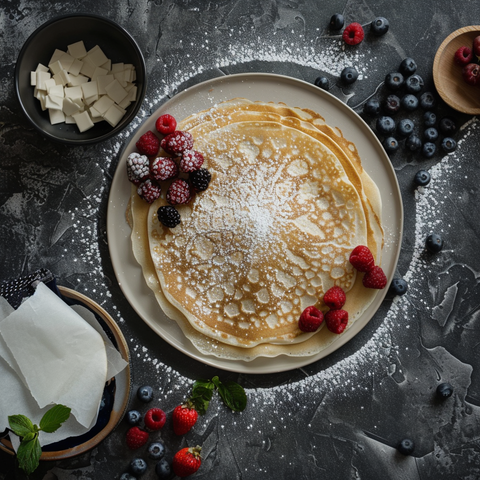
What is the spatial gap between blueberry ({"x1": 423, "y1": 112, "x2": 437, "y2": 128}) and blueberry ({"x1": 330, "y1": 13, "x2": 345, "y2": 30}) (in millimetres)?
574

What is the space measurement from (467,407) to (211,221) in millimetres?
1493

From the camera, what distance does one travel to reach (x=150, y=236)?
189 cm

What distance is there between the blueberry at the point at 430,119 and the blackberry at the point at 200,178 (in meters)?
1.06

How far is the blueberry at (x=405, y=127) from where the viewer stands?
2.04 meters

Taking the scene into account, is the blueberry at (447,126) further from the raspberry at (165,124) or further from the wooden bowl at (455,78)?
the raspberry at (165,124)

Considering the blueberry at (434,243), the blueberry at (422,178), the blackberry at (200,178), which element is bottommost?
the blackberry at (200,178)

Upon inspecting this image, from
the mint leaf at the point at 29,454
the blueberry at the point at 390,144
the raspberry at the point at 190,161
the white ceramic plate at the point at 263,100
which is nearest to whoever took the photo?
the mint leaf at the point at 29,454

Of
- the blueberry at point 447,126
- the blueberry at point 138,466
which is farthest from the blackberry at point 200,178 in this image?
the blueberry at point 138,466

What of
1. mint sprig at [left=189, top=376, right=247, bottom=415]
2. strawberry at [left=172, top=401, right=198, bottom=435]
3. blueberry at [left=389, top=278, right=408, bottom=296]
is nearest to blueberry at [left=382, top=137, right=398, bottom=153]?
blueberry at [left=389, top=278, right=408, bottom=296]

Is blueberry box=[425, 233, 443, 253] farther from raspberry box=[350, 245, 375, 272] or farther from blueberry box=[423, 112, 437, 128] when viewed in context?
blueberry box=[423, 112, 437, 128]

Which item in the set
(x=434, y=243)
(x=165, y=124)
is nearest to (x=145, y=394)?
(x=165, y=124)

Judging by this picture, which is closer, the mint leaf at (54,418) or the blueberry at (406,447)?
the mint leaf at (54,418)

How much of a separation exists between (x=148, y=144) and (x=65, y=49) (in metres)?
0.58

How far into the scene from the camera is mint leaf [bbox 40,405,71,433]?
1.71 meters
